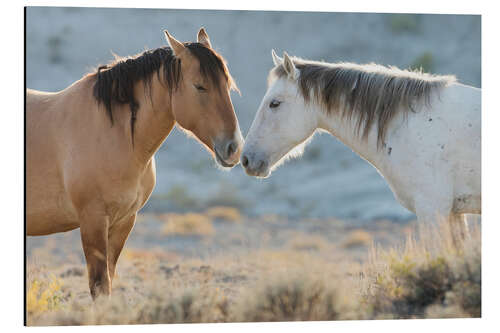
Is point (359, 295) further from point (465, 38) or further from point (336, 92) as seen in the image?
point (465, 38)

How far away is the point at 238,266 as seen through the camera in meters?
7.46

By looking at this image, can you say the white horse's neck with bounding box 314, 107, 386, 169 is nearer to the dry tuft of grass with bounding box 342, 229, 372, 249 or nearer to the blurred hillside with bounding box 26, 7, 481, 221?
the blurred hillside with bounding box 26, 7, 481, 221

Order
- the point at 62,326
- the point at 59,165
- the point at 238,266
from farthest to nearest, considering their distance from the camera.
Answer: the point at 238,266
the point at 59,165
the point at 62,326

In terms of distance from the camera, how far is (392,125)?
4094mm

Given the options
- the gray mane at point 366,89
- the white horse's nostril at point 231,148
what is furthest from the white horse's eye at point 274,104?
the white horse's nostril at point 231,148

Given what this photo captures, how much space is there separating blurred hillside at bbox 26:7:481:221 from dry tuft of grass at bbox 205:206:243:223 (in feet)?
6.70

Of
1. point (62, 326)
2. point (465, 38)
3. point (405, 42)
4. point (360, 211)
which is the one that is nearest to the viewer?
point (62, 326)

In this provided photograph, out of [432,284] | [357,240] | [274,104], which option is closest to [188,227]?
[357,240]

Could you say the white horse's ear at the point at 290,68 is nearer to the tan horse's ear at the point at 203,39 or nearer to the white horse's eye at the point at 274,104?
the white horse's eye at the point at 274,104

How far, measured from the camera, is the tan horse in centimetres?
390

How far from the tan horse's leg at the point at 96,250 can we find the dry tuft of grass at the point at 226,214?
12628 mm

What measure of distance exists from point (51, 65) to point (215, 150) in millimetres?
6256

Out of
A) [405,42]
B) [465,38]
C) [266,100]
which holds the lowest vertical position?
[266,100]
